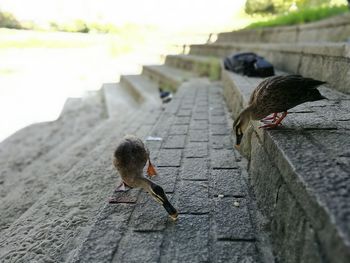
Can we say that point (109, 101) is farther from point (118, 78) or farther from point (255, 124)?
point (255, 124)

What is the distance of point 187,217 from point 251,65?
3.76m

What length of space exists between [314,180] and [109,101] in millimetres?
7962

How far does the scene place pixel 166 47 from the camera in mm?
15469

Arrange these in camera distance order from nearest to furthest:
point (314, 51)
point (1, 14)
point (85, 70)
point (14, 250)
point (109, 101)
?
point (14, 250), point (314, 51), point (109, 101), point (85, 70), point (1, 14)

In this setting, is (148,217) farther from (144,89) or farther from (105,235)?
(144,89)

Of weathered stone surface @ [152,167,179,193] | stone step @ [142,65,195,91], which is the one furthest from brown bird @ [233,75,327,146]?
stone step @ [142,65,195,91]

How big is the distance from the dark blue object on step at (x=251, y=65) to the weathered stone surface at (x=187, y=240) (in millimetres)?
3506

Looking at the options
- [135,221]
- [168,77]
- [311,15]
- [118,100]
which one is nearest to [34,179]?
[135,221]

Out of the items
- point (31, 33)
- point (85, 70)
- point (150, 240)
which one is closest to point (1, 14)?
point (31, 33)

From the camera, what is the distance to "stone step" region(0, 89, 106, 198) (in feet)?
16.7

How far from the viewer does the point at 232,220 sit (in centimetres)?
219

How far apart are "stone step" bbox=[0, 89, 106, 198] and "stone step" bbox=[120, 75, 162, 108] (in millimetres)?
1132

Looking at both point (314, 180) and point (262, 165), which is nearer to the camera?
point (314, 180)

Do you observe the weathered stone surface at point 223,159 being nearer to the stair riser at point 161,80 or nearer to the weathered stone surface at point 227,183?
the weathered stone surface at point 227,183
